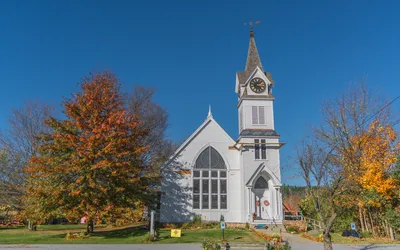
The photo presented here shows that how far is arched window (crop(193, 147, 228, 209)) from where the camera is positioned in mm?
28406

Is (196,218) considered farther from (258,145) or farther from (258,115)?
(258,115)

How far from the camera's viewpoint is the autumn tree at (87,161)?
19.8 metres

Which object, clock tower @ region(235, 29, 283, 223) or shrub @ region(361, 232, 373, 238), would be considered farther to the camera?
clock tower @ region(235, 29, 283, 223)

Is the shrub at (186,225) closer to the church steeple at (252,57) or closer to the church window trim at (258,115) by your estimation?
the church window trim at (258,115)

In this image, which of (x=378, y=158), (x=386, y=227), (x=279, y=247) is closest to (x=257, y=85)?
(x=378, y=158)

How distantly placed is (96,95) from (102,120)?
1689mm

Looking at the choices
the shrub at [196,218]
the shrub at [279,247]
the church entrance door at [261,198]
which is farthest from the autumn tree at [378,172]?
the shrub at [196,218]

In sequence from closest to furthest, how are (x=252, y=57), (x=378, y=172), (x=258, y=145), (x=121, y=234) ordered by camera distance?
1. (x=378, y=172)
2. (x=121, y=234)
3. (x=258, y=145)
4. (x=252, y=57)

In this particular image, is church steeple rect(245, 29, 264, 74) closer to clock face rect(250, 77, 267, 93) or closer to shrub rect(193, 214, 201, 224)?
clock face rect(250, 77, 267, 93)

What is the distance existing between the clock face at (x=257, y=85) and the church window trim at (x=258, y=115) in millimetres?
1639

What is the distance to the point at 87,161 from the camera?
19891 millimetres

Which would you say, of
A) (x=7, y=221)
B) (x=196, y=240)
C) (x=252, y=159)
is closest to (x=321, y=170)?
(x=196, y=240)

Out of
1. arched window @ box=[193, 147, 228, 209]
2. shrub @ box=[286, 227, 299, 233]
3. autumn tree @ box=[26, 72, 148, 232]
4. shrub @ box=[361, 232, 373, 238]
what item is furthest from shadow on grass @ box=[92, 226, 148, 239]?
shrub @ box=[361, 232, 373, 238]

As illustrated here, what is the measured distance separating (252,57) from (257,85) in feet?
11.3
